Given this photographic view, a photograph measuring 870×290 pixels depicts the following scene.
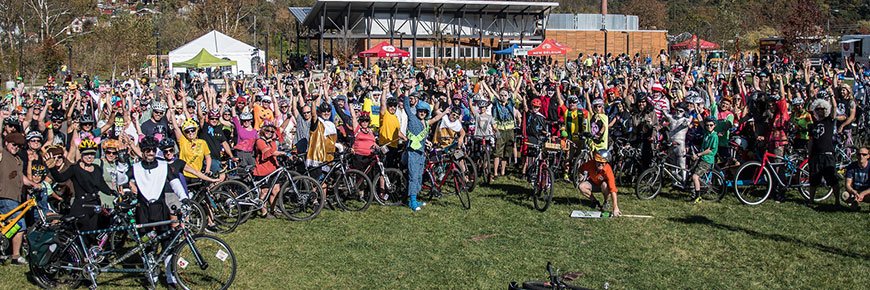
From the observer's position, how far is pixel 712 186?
11719mm

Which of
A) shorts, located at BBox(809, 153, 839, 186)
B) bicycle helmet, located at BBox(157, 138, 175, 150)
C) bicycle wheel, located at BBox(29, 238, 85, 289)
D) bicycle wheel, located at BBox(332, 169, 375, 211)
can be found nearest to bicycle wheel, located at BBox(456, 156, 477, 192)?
bicycle wheel, located at BBox(332, 169, 375, 211)

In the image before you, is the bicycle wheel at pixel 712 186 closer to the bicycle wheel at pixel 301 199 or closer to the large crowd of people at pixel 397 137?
the large crowd of people at pixel 397 137

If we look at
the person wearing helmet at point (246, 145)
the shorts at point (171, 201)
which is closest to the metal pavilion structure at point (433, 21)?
the person wearing helmet at point (246, 145)

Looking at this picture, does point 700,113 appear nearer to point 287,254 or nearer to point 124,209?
point 287,254

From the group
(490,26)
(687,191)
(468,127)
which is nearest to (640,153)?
(687,191)

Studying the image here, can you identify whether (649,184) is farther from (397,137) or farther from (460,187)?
(397,137)

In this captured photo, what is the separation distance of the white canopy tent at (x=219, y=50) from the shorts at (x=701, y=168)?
32482 millimetres

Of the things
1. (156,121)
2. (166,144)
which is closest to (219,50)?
(156,121)

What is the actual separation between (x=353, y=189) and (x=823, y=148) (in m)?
6.46

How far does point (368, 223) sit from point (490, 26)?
5421cm

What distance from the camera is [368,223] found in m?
10.6

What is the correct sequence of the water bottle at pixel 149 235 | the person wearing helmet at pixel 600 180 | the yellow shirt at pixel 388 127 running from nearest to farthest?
the water bottle at pixel 149 235, the person wearing helmet at pixel 600 180, the yellow shirt at pixel 388 127

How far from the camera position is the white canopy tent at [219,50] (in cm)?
4194

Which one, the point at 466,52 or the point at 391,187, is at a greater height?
the point at 466,52
